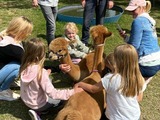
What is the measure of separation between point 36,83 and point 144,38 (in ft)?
4.26

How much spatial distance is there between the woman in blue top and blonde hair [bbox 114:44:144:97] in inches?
27.8

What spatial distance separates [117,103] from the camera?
2953 millimetres

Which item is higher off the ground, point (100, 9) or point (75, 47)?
point (100, 9)

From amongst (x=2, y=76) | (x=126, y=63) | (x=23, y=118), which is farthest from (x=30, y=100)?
(x=126, y=63)

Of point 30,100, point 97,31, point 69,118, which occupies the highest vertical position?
point 97,31

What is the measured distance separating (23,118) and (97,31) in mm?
1302

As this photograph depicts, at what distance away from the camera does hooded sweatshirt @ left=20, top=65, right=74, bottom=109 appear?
3217 mm

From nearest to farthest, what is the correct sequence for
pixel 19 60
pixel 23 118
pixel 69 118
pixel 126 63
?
pixel 69 118 < pixel 126 63 < pixel 23 118 < pixel 19 60

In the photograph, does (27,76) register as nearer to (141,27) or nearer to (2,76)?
(2,76)

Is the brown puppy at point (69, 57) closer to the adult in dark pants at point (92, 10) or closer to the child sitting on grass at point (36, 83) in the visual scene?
the child sitting on grass at point (36, 83)

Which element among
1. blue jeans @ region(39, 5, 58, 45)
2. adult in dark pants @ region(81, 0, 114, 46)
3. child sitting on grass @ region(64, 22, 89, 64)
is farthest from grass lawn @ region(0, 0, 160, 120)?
→ adult in dark pants @ region(81, 0, 114, 46)

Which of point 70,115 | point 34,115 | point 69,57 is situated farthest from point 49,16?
point 70,115

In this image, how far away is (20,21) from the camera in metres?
3.69

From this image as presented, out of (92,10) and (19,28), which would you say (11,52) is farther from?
(92,10)
